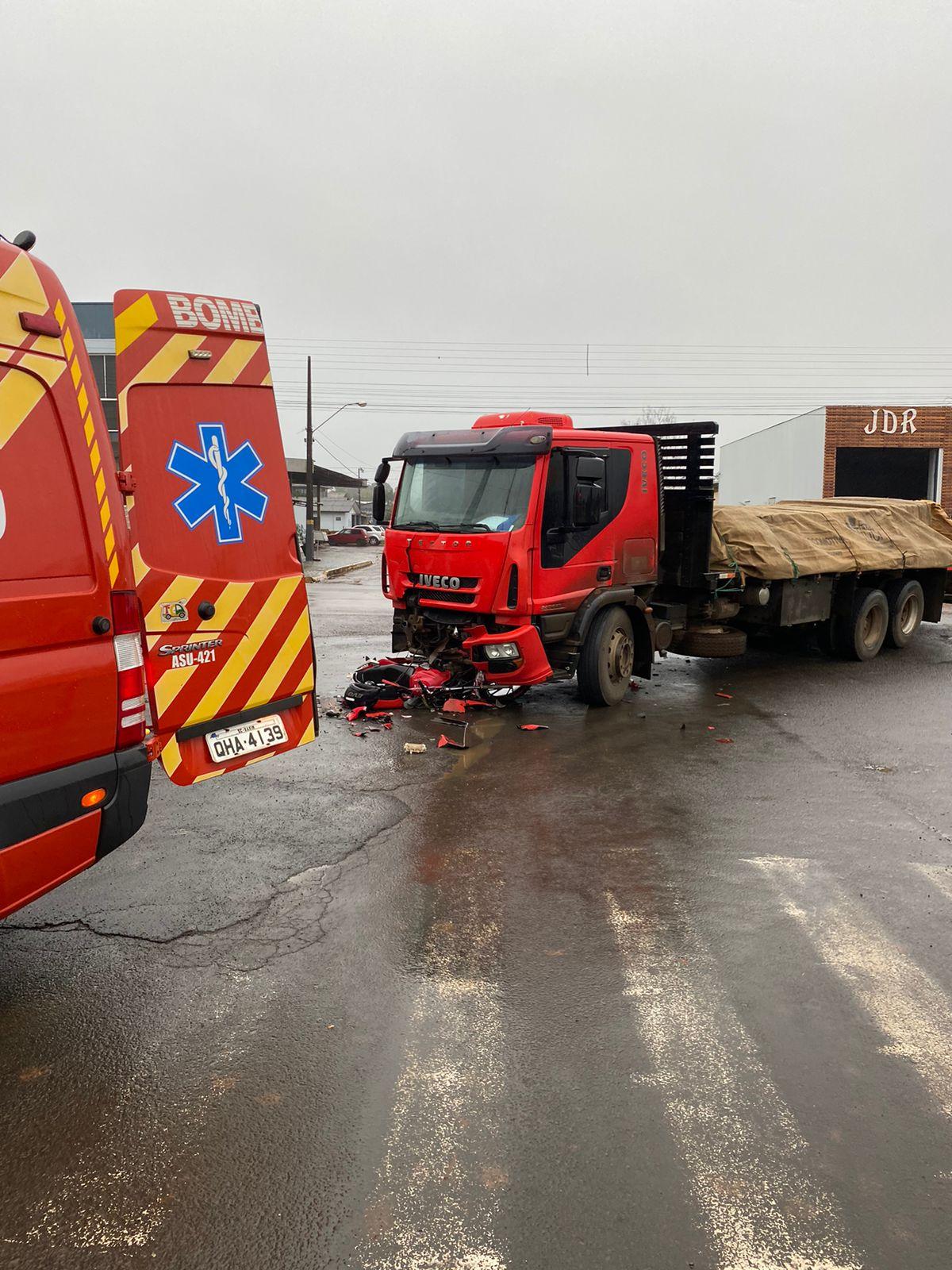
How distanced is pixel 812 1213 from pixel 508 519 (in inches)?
258

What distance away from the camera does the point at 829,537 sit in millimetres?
11766

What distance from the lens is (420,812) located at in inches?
246

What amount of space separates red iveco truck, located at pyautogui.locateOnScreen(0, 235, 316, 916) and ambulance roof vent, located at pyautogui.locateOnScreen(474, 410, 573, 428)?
4.62 meters

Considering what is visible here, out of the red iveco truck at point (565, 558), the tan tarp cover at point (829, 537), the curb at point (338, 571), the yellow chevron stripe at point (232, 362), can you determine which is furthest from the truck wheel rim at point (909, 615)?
the curb at point (338, 571)

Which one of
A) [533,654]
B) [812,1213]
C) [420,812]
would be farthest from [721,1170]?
[533,654]

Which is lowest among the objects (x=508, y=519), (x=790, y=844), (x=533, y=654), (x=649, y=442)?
(x=790, y=844)

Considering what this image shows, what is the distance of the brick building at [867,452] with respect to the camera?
3391cm

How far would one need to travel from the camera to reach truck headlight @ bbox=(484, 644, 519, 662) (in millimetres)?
8539

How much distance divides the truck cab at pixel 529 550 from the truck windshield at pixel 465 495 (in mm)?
11

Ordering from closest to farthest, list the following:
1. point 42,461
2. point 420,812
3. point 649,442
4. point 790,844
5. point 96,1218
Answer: point 96,1218 < point 42,461 < point 790,844 < point 420,812 < point 649,442

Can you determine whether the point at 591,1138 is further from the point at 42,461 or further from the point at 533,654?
the point at 533,654

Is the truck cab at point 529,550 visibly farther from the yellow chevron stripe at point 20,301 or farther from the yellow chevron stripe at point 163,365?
the yellow chevron stripe at point 20,301

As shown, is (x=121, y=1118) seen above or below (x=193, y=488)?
below

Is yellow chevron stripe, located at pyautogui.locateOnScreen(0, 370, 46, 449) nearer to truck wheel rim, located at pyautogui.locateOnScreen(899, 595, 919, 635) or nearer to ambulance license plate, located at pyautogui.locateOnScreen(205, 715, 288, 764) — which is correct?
ambulance license plate, located at pyautogui.locateOnScreen(205, 715, 288, 764)
